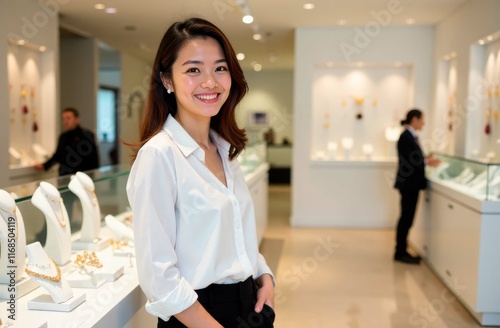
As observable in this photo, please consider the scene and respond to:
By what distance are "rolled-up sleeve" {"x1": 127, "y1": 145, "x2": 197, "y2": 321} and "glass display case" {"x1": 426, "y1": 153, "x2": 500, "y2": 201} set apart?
120 inches

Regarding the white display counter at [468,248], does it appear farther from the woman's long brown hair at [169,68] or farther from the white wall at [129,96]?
the white wall at [129,96]

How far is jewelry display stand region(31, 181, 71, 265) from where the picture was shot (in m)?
2.12

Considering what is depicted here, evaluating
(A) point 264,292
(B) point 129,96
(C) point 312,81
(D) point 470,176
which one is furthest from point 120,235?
(B) point 129,96

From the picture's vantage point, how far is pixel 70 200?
8.45 feet

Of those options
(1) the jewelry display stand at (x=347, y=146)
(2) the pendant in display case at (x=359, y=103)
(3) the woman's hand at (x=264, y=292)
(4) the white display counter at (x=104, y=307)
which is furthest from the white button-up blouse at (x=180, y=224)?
(2) the pendant in display case at (x=359, y=103)

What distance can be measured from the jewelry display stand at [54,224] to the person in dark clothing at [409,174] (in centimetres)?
396

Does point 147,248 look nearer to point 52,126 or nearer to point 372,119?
point 52,126

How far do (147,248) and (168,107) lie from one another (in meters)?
0.45

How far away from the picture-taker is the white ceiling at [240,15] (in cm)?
588

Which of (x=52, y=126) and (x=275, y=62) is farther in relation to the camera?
(x=275, y=62)

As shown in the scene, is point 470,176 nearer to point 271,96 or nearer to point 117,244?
point 117,244

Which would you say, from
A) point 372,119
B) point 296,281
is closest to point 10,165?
point 296,281

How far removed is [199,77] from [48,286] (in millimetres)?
865

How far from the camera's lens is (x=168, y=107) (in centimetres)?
145
